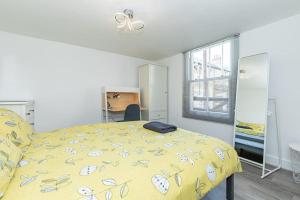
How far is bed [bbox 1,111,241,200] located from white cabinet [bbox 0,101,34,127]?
1.18 meters

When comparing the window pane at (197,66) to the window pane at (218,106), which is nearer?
the window pane at (218,106)

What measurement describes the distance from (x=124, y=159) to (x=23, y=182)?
22.1 inches

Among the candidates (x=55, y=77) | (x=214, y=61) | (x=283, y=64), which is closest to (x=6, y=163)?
(x=55, y=77)

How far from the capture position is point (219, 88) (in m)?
3.02

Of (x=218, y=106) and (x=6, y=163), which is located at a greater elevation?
(x=218, y=106)

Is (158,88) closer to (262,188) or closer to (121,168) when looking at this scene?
(262,188)

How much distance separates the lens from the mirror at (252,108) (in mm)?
2242

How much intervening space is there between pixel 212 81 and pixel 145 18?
1.86m

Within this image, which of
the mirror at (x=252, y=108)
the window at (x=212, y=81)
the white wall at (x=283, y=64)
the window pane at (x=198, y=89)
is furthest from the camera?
the window pane at (x=198, y=89)

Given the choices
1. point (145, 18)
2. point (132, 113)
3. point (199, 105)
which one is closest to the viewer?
point (145, 18)

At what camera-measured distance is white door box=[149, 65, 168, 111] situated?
386 cm

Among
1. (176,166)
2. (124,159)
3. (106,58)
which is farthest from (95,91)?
(176,166)

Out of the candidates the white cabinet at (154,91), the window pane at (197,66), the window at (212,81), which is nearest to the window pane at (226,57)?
the window at (212,81)

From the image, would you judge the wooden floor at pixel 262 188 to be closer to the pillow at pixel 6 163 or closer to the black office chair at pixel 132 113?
the pillow at pixel 6 163
